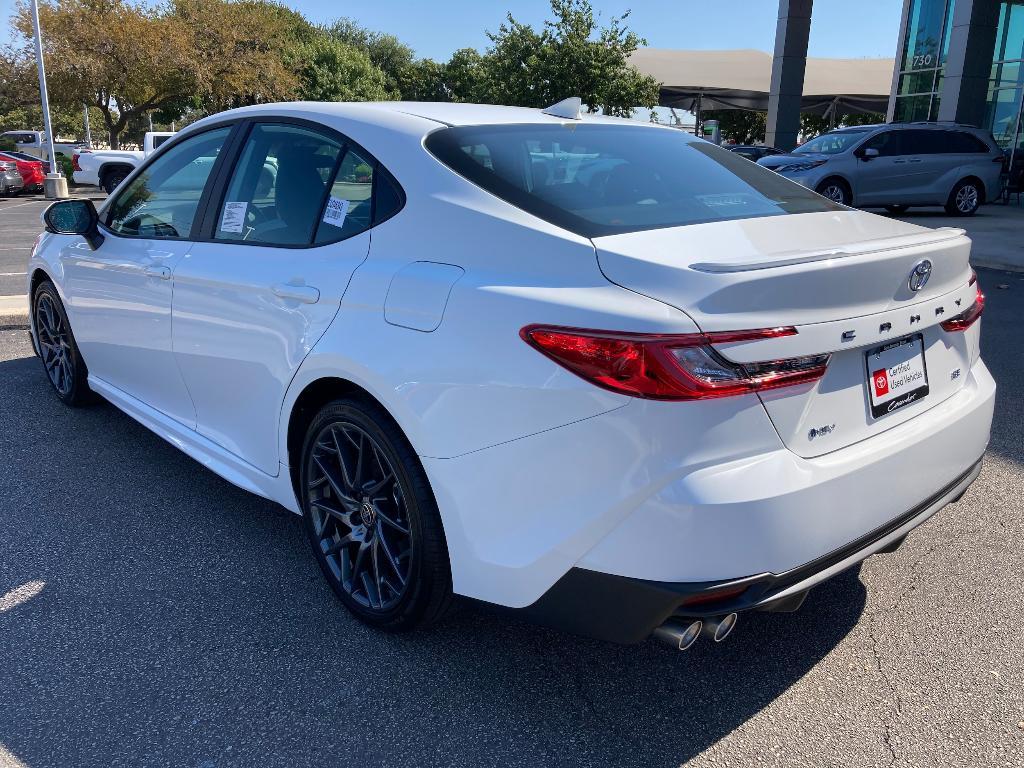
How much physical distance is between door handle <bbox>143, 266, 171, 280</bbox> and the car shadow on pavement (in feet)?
3.41

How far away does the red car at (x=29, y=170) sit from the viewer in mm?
25531

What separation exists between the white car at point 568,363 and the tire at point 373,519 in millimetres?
11

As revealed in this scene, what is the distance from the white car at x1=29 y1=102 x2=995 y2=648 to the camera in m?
1.98

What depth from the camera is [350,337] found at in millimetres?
2541

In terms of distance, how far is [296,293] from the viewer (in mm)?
2791

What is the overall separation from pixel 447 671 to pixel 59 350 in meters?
3.56

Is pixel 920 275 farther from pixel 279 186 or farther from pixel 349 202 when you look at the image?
pixel 279 186

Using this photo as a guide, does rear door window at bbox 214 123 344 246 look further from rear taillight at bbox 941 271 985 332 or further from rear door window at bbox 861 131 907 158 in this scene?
rear door window at bbox 861 131 907 158

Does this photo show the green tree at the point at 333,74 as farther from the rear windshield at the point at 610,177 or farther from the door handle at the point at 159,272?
the rear windshield at the point at 610,177

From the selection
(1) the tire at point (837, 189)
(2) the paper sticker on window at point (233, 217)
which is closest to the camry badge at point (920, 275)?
(2) the paper sticker on window at point (233, 217)

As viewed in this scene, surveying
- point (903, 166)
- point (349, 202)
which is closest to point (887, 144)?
point (903, 166)

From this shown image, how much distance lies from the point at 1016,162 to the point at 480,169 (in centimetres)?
2263

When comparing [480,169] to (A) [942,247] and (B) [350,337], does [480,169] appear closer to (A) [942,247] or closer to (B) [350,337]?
(B) [350,337]

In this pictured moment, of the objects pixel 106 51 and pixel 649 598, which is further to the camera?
pixel 106 51
